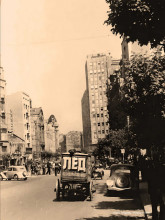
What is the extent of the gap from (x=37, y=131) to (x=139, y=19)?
421ft

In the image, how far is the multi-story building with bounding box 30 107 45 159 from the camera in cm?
12612

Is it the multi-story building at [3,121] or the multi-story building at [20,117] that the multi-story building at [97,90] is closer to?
the multi-story building at [20,117]

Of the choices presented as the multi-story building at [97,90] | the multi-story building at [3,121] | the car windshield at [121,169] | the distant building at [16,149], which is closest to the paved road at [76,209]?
the car windshield at [121,169]

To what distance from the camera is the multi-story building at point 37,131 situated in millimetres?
126125

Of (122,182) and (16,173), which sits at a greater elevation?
(122,182)

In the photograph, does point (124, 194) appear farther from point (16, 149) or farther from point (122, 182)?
point (16, 149)

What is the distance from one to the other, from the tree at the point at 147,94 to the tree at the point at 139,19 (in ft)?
27.6

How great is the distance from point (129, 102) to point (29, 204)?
6766mm

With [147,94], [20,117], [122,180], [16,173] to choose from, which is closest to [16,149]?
[20,117]

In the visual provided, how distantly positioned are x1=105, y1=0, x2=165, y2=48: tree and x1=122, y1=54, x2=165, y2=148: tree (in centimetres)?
842

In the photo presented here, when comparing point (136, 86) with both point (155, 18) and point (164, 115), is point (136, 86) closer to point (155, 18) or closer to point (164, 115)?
point (164, 115)

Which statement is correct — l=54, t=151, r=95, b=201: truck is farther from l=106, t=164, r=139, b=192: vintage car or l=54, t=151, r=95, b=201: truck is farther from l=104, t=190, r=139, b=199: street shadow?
l=104, t=190, r=139, b=199: street shadow

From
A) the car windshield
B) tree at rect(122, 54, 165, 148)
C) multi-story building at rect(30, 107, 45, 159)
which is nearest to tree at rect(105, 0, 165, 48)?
tree at rect(122, 54, 165, 148)

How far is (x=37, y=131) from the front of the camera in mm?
136375
